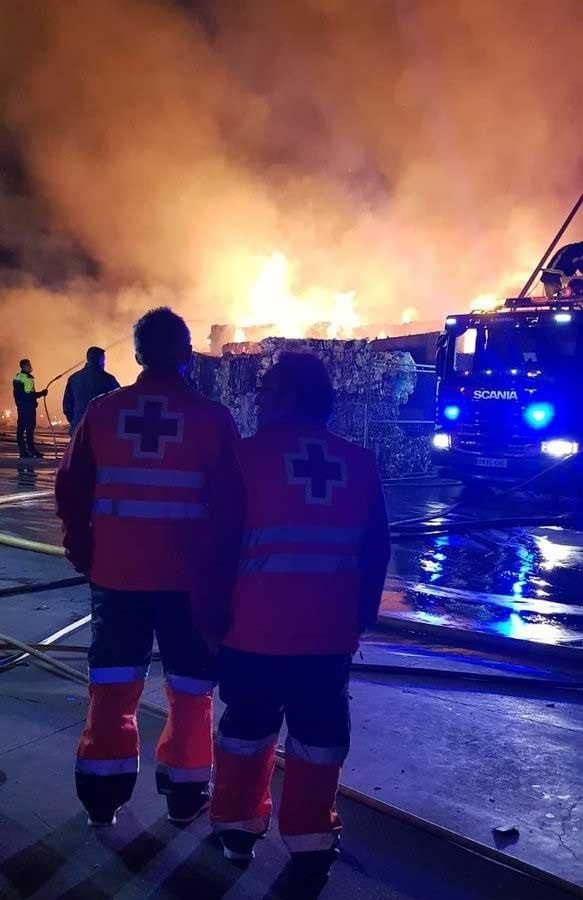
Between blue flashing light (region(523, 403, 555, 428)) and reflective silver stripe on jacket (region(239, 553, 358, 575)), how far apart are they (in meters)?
→ 8.84

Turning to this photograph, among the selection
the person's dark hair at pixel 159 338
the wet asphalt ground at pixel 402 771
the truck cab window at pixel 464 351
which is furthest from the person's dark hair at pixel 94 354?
the truck cab window at pixel 464 351

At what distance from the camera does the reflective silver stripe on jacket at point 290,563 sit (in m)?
2.17

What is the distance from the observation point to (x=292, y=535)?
2.18 meters

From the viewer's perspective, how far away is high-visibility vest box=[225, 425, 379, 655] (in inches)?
85.1

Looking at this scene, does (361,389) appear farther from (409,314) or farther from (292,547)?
(409,314)

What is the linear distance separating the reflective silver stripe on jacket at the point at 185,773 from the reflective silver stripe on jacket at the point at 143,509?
0.86m

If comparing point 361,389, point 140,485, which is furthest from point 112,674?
point 361,389

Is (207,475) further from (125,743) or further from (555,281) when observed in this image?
(555,281)

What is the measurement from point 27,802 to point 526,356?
9.56m

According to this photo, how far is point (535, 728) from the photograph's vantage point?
3.33 meters

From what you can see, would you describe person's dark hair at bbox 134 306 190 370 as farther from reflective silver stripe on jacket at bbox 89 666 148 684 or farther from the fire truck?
the fire truck

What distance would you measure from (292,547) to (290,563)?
5 centimetres

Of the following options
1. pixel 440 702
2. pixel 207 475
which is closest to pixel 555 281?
pixel 440 702

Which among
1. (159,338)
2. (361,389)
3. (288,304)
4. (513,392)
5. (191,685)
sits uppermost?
(288,304)
